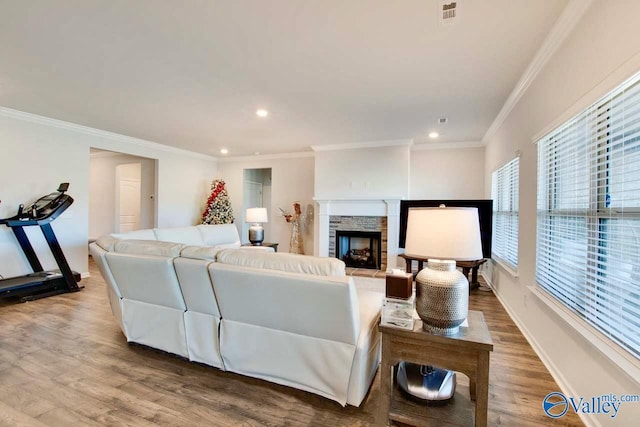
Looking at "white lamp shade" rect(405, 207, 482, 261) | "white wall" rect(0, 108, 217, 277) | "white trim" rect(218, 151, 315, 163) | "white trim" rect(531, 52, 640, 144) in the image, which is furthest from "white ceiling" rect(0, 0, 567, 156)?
"white trim" rect(218, 151, 315, 163)

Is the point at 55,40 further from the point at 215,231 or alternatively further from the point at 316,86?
the point at 215,231

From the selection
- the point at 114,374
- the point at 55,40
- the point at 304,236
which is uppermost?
the point at 55,40

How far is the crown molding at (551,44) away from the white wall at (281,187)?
412 cm

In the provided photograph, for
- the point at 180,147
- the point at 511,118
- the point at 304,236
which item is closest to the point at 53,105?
the point at 180,147

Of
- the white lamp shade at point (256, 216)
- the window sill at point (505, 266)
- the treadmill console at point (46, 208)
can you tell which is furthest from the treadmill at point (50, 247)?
the window sill at point (505, 266)

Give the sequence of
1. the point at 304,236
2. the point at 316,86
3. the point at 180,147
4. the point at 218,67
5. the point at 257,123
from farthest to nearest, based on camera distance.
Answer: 1. the point at 304,236
2. the point at 180,147
3. the point at 257,123
4. the point at 316,86
5. the point at 218,67

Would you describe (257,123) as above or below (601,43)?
above

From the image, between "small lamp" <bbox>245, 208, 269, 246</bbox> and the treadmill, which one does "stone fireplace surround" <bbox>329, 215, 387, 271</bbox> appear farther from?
the treadmill

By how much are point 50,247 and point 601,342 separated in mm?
5905

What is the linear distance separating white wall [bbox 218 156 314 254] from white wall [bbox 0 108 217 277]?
6.12ft

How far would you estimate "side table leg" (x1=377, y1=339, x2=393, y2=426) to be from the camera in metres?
1.57

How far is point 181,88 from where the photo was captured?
312cm

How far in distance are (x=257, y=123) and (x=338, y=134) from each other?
1406 mm

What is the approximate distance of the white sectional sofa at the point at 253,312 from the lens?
1737mm
